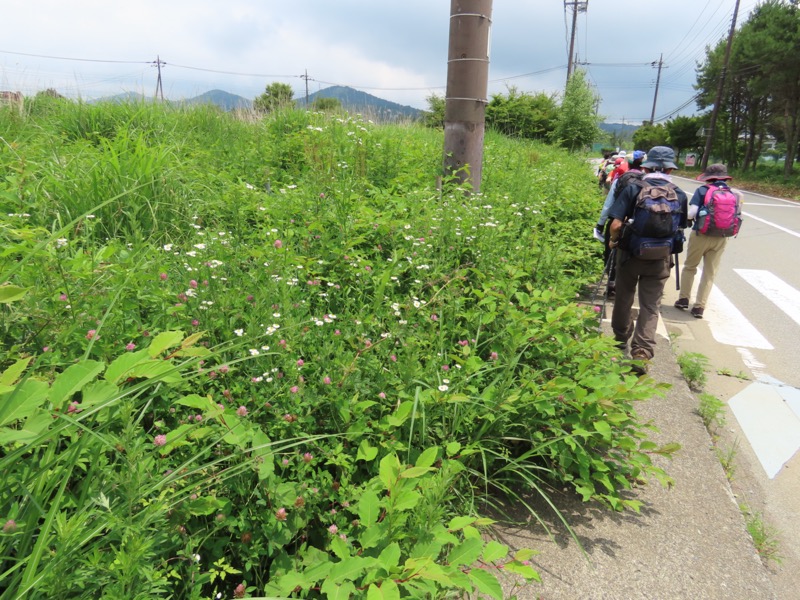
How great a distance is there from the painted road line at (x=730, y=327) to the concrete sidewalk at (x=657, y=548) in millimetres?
3319

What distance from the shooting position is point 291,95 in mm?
8641

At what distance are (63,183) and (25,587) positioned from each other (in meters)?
3.44

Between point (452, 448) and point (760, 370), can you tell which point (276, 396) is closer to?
point (452, 448)

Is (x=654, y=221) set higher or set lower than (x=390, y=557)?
higher

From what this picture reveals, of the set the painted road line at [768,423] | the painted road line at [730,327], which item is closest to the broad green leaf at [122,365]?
the painted road line at [768,423]

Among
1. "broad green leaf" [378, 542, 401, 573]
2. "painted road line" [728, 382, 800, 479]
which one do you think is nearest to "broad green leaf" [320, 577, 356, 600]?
"broad green leaf" [378, 542, 401, 573]

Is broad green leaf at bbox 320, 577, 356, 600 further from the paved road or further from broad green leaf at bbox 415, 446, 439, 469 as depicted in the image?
the paved road

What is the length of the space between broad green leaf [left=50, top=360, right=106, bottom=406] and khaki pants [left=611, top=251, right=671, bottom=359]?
3.84 meters

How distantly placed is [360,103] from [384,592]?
10394 millimetres

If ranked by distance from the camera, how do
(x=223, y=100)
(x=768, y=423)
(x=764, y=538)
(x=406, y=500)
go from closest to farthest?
(x=406, y=500) → (x=764, y=538) → (x=768, y=423) → (x=223, y=100)

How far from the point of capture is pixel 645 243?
4.00 meters

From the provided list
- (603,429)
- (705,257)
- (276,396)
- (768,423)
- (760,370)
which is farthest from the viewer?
(705,257)

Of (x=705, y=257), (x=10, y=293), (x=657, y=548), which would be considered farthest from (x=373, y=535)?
(x=705, y=257)

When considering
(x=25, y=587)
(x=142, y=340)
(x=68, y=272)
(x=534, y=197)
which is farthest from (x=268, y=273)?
(x=534, y=197)
